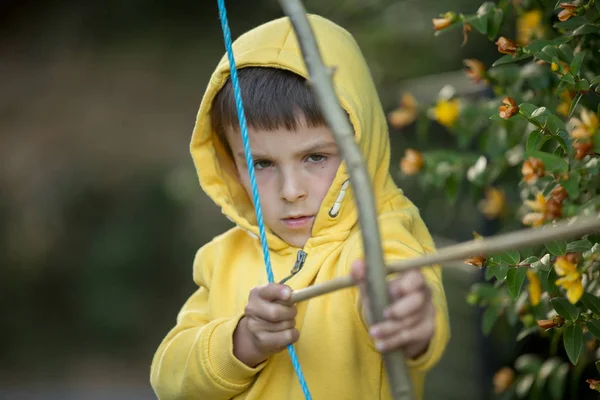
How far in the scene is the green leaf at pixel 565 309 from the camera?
1773 mm

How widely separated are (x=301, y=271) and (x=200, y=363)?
0.85 feet

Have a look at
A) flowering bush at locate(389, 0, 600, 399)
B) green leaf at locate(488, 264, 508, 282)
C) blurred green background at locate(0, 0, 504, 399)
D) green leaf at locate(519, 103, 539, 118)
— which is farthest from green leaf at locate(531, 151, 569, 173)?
blurred green background at locate(0, 0, 504, 399)

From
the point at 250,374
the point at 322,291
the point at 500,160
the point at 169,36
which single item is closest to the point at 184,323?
the point at 250,374

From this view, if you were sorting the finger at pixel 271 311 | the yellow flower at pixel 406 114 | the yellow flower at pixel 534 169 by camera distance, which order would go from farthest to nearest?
1. the yellow flower at pixel 406 114
2. the yellow flower at pixel 534 169
3. the finger at pixel 271 311

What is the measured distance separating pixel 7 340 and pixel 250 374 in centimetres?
419

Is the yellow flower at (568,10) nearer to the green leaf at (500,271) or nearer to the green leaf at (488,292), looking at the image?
the green leaf at (500,271)

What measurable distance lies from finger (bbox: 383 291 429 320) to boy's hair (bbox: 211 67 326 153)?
583mm

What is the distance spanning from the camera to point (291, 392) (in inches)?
70.9

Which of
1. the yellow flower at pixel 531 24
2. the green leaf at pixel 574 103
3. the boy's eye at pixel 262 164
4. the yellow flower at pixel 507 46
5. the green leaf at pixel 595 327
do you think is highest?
the boy's eye at pixel 262 164

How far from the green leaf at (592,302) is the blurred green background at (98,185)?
3213mm

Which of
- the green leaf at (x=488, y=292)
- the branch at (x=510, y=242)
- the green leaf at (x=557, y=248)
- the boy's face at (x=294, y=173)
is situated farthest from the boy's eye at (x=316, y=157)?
the green leaf at (x=488, y=292)

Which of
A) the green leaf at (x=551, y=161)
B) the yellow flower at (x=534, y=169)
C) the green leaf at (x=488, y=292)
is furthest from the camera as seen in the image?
the green leaf at (x=488, y=292)

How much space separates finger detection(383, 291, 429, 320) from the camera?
124cm

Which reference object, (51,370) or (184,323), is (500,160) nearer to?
(184,323)
